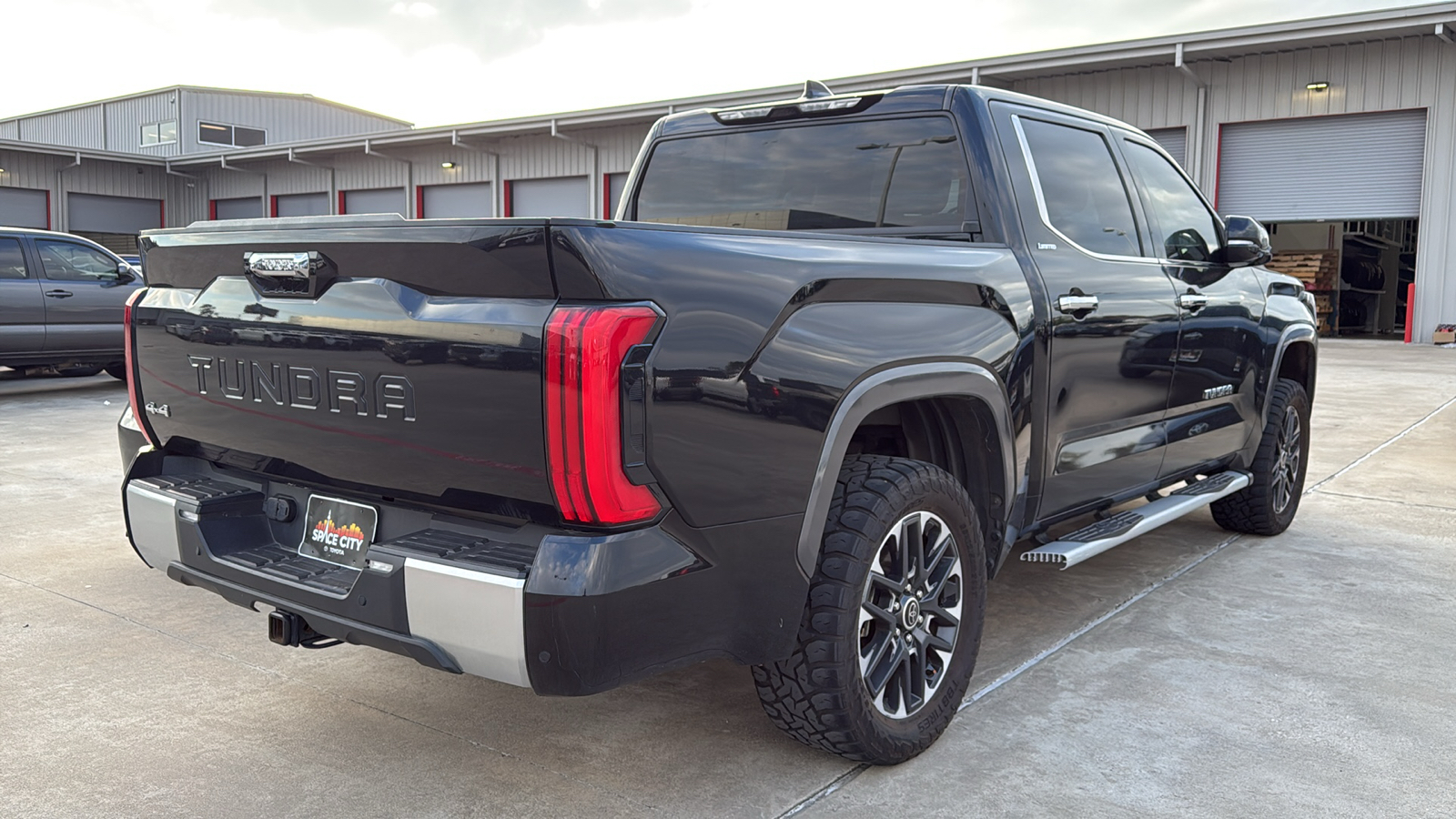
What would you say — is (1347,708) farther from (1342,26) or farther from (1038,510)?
(1342,26)

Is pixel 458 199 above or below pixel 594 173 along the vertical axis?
below

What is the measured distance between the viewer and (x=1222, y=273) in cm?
467

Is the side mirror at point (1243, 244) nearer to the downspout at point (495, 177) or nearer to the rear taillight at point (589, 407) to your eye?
the rear taillight at point (589, 407)

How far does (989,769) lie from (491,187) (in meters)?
28.0

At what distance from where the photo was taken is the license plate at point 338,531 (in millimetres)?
2643

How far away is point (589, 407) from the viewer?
2156 mm

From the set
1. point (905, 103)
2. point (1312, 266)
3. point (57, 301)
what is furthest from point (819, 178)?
point (1312, 266)

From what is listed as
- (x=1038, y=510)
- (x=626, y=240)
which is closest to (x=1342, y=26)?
(x=1038, y=510)

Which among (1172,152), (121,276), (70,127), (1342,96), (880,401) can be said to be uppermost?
(70,127)

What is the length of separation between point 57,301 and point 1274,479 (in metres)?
10.7

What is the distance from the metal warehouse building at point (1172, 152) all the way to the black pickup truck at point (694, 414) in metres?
17.7

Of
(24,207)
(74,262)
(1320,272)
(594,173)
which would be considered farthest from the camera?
(24,207)

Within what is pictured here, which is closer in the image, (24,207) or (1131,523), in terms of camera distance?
(1131,523)

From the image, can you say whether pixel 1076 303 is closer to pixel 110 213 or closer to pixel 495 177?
pixel 495 177
